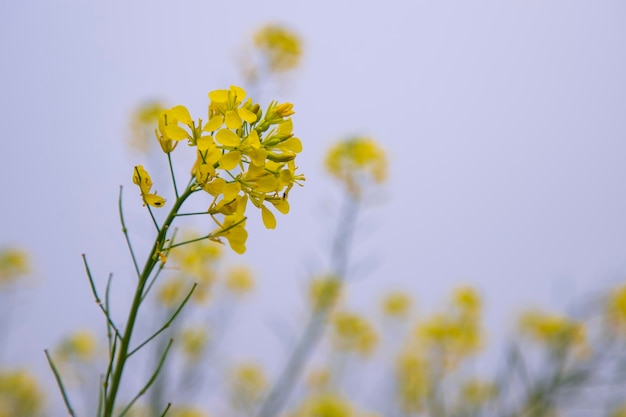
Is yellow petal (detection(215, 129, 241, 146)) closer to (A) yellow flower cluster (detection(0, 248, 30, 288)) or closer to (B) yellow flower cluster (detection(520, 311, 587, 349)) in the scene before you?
(B) yellow flower cluster (detection(520, 311, 587, 349))

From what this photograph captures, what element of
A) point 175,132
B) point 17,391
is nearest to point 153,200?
point 175,132

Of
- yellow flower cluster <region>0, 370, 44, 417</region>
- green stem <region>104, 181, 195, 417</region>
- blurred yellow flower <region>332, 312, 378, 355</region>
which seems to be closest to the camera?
green stem <region>104, 181, 195, 417</region>

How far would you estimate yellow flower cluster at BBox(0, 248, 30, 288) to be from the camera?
376 cm

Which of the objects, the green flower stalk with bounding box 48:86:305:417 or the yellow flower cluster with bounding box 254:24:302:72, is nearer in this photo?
the green flower stalk with bounding box 48:86:305:417

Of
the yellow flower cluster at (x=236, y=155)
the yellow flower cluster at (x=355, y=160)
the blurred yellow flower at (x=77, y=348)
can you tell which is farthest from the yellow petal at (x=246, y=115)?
the blurred yellow flower at (x=77, y=348)

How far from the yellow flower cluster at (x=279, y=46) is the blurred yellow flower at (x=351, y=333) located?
1854 millimetres

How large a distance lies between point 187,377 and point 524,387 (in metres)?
1.69

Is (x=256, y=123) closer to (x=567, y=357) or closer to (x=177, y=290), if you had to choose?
(x=567, y=357)

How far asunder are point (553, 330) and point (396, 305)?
1.53 metres

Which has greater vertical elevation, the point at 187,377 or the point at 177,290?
the point at 177,290

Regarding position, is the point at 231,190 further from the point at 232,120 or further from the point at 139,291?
the point at 139,291

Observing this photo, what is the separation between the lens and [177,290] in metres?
2.95

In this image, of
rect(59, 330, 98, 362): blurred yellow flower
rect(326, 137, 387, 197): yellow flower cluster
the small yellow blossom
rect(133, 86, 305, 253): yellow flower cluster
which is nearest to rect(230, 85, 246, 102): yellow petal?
rect(133, 86, 305, 253): yellow flower cluster

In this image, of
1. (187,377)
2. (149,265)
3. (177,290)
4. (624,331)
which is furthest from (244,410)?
(149,265)
